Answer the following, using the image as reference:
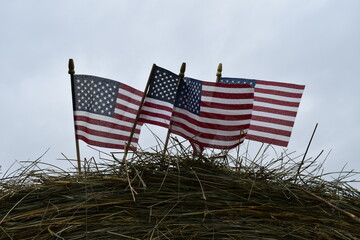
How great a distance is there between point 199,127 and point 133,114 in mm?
1035

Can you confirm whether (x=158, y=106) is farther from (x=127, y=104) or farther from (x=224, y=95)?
(x=224, y=95)

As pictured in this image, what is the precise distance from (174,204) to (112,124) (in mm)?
2687

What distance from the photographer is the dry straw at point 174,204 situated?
312cm

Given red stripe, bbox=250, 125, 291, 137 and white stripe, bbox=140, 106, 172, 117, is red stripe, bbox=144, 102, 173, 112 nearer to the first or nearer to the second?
white stripe, bbox=140, 106, 172, 117

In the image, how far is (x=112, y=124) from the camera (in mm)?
5781

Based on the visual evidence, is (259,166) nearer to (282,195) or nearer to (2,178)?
(282,195)

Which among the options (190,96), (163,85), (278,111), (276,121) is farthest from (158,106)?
(278,111)

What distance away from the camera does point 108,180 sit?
3402 millimetres

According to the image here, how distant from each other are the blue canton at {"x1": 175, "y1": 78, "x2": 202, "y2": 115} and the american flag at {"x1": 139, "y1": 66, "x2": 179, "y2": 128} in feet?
0.30

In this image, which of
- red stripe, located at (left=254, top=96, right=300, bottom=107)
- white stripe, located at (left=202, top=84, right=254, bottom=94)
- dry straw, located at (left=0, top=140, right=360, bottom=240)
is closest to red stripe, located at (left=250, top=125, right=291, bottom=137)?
red stripe, located at (left=254, top=96, right=300, bottom=107)

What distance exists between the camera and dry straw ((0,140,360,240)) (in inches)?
123

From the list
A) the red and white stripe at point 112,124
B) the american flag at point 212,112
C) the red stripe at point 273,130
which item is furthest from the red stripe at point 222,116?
the red stripe at point 273,130

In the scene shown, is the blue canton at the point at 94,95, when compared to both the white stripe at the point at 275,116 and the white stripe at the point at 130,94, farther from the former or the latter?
the white stripe at the point at 275,116

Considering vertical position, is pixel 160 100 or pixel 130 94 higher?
pixel 130 94
